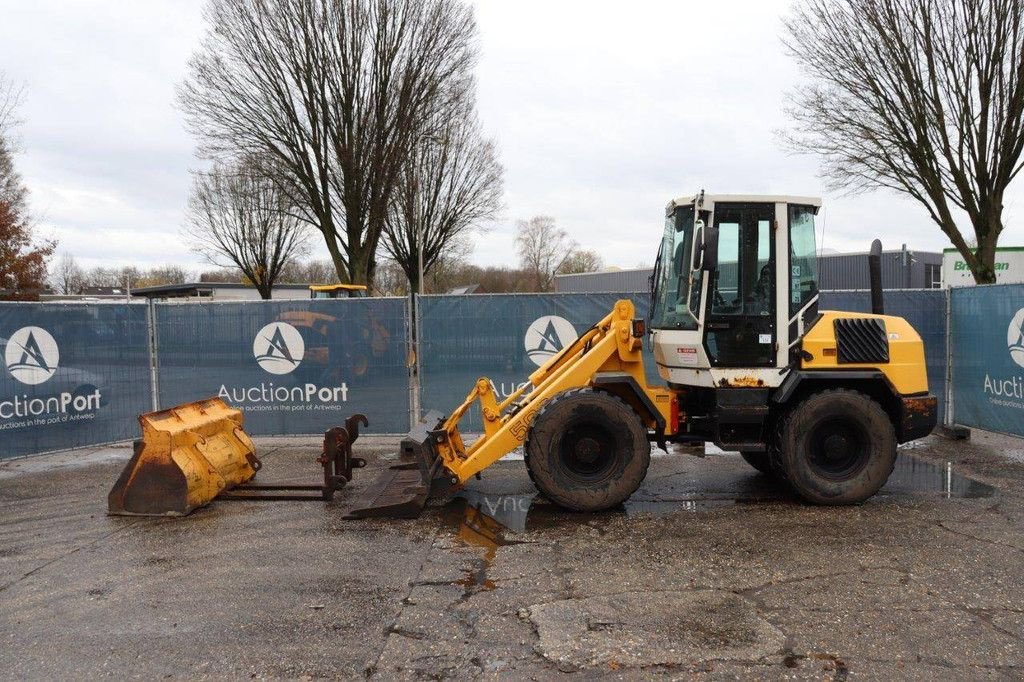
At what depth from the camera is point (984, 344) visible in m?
10.5

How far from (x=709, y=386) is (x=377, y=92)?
608 inches

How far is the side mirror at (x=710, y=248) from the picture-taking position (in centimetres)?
650

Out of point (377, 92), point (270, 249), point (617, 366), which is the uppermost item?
point (377, 92)

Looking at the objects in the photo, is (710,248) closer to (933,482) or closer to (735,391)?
(735,391)

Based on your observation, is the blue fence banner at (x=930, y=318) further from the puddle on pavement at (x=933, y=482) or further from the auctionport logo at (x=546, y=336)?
the auctionport logo at (x=546, y=336)

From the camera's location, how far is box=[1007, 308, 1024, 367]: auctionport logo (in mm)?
9719

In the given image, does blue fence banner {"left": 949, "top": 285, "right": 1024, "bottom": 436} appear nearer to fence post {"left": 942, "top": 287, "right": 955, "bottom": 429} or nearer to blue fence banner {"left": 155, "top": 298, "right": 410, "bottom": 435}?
fence post {"left": 942, "top": 287, "right": 955, "bottom": 429}

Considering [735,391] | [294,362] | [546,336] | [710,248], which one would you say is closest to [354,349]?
[294,362]

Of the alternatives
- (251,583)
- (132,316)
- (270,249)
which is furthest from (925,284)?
(251,583)

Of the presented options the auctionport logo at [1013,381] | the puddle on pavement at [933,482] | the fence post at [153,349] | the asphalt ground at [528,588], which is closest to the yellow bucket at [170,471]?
the asphalt ground at [528,588]

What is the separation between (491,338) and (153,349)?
496 cm

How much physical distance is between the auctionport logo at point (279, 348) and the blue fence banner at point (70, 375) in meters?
1.69

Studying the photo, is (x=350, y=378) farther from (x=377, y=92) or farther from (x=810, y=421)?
(x=377, y=92)

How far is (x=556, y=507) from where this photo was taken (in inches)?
293
